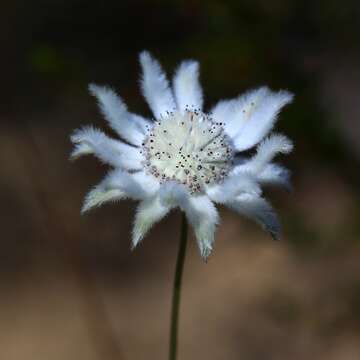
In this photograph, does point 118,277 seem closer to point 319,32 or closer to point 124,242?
point 124,242

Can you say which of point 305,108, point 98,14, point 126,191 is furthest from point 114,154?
point 98,14

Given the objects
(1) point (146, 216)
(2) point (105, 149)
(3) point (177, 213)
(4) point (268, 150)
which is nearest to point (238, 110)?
(4) point (268, 150)

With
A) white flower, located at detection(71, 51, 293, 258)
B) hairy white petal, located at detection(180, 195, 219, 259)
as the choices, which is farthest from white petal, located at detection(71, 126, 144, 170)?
hairy white petal, located at detection(180, 195, 219, 259)

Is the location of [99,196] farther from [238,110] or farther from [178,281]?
A: [238,110]

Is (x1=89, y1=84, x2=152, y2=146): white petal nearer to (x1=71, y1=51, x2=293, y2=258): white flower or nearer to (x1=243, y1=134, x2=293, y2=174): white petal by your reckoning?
(x1=71, y1=51, x2=293, y2=258): white flower

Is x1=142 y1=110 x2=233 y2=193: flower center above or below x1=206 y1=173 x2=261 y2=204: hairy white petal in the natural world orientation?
above

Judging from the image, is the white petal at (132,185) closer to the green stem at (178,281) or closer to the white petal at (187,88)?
the green stem at (178,281)
